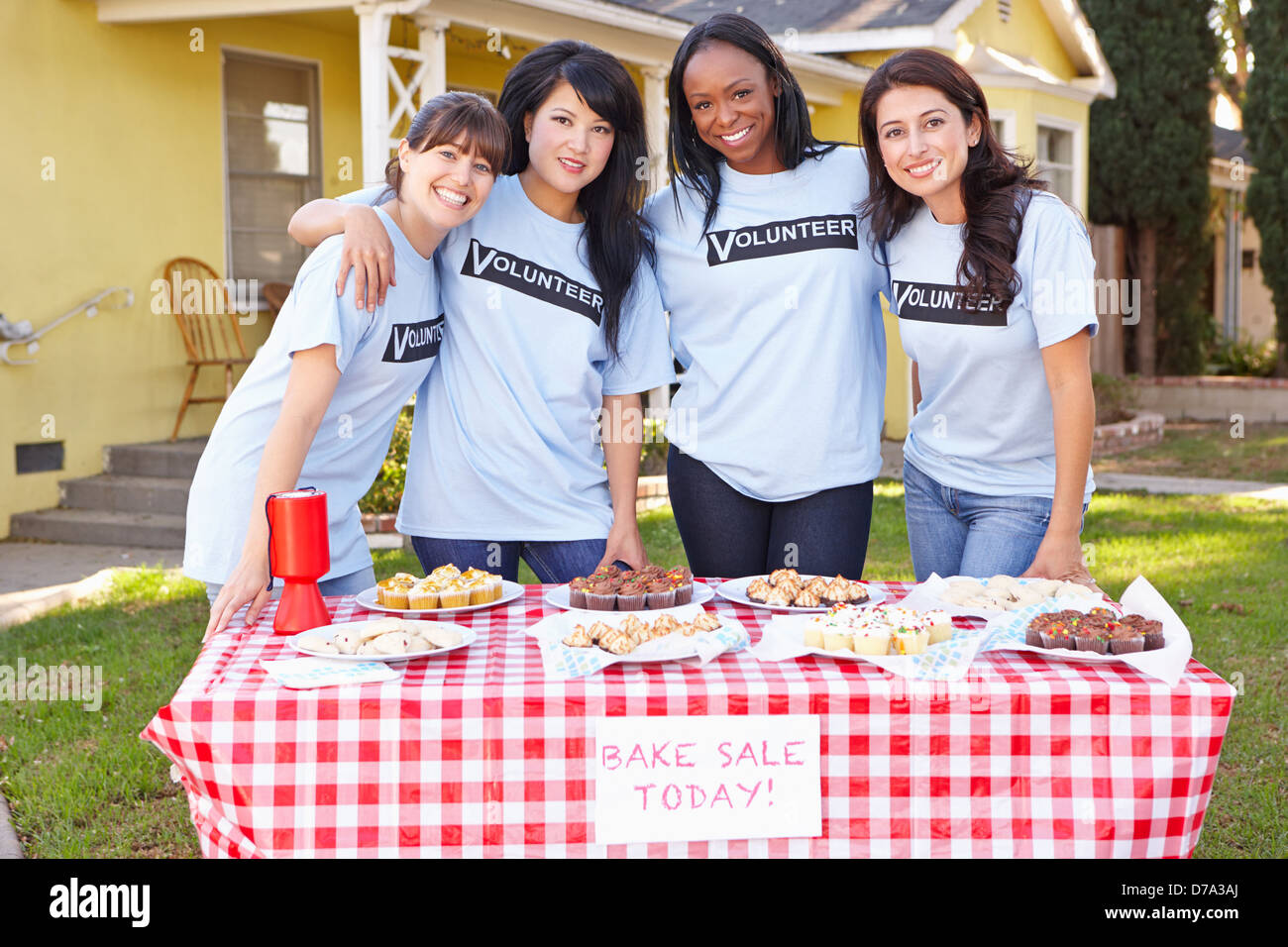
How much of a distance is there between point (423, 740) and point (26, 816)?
7.67 ft

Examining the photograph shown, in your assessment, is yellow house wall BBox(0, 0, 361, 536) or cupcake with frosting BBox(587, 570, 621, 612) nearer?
cupcake with frosting BBox(587, 570, 621, 612)

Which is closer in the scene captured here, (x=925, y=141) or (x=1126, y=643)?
(x=1126, y=643)

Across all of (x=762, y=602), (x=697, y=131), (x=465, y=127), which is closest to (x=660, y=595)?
(x=762, y=602)

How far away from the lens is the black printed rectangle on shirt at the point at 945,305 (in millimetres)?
2863

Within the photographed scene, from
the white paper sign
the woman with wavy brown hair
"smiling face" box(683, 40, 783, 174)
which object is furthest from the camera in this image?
"smiling face" box(683, 40, 783, 174)

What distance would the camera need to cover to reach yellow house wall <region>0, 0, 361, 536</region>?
770cm

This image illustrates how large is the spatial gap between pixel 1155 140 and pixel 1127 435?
16.8 feet

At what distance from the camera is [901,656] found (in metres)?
2.21

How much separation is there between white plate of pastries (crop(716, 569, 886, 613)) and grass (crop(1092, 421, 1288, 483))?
872 centimetres

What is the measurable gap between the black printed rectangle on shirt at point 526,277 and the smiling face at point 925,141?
791mm

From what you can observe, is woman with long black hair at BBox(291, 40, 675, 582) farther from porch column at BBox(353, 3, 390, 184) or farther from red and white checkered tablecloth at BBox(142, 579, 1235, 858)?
porch column at BBox(353, 3, 390, 184)

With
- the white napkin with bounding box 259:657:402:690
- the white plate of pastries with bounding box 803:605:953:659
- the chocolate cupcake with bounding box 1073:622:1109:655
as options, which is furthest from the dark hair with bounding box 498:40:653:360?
the chocolate cupcake with bounding box 1073:622:1109:655

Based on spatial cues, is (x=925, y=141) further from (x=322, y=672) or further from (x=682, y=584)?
(x=322, y=672)

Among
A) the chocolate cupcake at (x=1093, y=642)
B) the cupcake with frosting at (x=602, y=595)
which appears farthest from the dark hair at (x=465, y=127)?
the chocolate cupcake at (x=1093, y=642)
